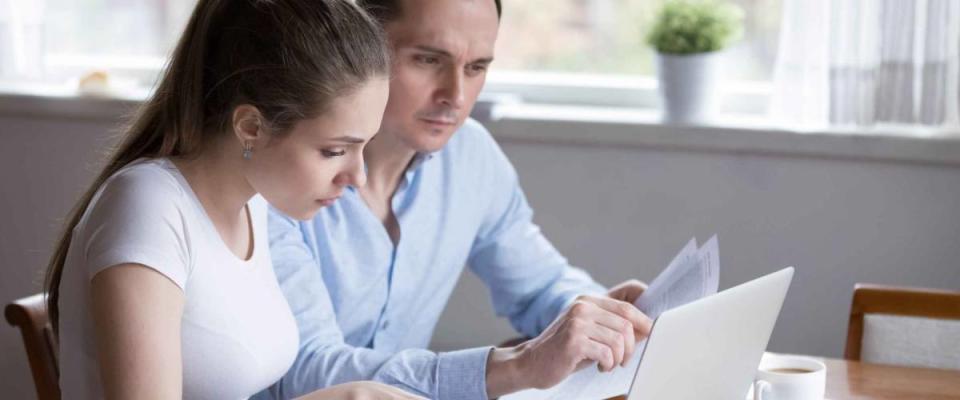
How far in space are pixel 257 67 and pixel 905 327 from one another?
41.5 inches

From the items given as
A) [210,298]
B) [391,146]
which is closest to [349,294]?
[391,146]

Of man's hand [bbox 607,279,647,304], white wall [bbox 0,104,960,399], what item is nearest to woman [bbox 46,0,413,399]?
man's hand [bbox 607,279,647,304]

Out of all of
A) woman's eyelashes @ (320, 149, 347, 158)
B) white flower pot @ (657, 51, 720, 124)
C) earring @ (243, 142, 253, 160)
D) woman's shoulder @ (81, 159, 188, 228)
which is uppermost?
earring @ (243, 142, 253, 160)

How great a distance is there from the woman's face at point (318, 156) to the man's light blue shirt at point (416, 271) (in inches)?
10.4

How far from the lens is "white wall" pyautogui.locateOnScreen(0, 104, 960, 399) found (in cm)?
Answer: 263

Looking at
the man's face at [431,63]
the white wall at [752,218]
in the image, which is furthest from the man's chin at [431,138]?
the white wall at [752,218]

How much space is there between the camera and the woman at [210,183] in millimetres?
1310

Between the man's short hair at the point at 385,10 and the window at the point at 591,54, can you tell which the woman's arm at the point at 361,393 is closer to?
the man's short hair at the point at 385,10

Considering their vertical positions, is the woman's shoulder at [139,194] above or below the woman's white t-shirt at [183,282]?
above

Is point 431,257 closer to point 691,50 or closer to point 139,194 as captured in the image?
point 139,194

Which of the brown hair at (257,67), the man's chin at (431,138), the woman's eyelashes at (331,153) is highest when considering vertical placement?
the brown hair at (257,67)

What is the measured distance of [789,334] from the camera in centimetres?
276

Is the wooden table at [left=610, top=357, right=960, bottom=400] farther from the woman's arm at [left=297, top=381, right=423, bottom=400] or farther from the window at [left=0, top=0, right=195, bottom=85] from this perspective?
the window at [left=0, top=0, right=195, bottom=85]

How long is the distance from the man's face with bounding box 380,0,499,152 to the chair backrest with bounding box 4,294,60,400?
537 mm
